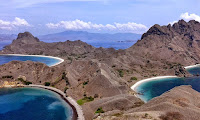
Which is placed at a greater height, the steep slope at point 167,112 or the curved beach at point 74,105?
the steep slope at point 167,112

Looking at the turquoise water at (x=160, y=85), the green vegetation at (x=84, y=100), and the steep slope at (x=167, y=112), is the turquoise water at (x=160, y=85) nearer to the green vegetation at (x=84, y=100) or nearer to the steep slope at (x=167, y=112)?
the green vegetation at (x=84, y=100)

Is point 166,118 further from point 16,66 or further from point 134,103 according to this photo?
point 16,66

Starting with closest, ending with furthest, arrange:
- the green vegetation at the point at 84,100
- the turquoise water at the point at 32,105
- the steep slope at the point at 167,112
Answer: the steep slope at the point at 167,112 → the turquoise water at the point at 32,105 → the green vegetation at the point at 84,100

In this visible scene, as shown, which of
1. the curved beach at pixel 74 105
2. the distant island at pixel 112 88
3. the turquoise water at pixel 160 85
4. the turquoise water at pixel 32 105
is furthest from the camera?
the turquoise water at pixel 160 85

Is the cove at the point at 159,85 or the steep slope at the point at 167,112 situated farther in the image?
the cove at the point at 159,85

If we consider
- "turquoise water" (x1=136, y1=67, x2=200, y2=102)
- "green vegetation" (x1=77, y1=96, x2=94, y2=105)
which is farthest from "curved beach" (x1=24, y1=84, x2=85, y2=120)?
"turquoise water" (x1=136, y1=67, x2=200, y2=102)

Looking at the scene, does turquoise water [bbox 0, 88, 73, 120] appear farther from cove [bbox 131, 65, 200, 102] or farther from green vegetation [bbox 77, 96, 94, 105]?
cove [bbox 131, 65, 200, 102]

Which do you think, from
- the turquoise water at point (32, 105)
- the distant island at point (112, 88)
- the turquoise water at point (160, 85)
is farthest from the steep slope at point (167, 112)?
the turquoise water at point (160, 85)

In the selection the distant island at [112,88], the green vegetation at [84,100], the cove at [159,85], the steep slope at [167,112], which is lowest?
the cove at [159,85]
